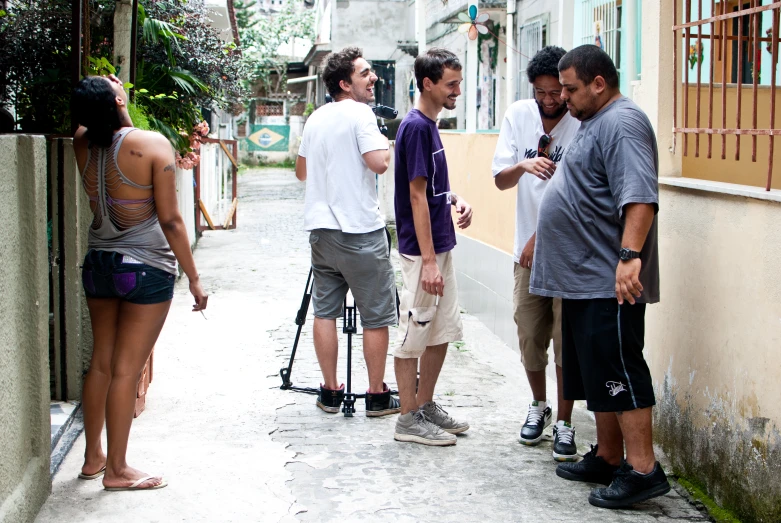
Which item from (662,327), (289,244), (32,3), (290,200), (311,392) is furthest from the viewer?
(290,200)

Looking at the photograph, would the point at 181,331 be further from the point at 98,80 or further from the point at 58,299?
the point at 98,80

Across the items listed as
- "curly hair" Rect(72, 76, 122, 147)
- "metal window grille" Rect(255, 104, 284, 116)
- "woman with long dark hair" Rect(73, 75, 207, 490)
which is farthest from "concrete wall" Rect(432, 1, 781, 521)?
"metal window grille" Rect(255, 104, 284, 116)

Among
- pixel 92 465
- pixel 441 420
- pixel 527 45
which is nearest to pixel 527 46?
pixel 527 45

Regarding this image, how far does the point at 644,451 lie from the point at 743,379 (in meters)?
0.49

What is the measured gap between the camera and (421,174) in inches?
175

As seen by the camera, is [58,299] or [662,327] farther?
[58,299]

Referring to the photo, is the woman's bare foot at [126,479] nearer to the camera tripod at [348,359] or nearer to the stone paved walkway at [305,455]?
the stone paved walkway at [305,455]

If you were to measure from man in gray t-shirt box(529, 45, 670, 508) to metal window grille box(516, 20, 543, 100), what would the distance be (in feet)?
13.0

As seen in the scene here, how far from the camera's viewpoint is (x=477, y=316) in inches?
325

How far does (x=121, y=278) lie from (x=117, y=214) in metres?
0.27

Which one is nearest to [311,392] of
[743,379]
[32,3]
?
[743,379]

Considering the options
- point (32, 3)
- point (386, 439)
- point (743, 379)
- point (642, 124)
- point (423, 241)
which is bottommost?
point (386, 439)

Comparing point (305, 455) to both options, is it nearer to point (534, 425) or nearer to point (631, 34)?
point (534, 425)

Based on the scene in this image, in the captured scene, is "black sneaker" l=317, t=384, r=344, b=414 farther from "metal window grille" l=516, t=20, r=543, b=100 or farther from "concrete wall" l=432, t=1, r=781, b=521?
"metal window grille" l=516, t=20, r=543, b=100
